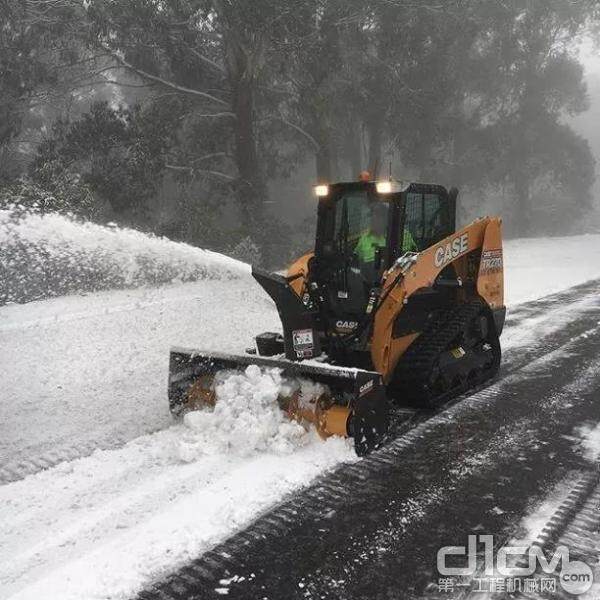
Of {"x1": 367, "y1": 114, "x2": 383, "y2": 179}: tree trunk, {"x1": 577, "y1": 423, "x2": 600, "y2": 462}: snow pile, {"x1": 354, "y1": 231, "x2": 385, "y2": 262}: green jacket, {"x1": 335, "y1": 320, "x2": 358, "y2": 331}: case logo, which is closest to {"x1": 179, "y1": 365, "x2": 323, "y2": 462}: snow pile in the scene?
{"x1": 335, "y1": 320, "x2": 358, "y2": 331}: case logo

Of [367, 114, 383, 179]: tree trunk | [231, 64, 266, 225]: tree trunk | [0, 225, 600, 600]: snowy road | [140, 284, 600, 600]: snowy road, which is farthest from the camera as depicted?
[367, 114, 383, 179]: tree trunk

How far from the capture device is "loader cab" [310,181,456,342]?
5371mm

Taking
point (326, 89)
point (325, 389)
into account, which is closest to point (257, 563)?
point (325, 389)

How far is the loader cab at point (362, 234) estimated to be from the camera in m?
5.37

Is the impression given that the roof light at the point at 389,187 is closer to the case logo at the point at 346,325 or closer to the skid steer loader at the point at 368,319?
the skid steer loader at the point at 368,319

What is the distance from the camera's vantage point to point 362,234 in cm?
561

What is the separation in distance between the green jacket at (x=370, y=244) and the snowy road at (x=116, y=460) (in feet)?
5.15

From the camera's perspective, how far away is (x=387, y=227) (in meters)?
5.38

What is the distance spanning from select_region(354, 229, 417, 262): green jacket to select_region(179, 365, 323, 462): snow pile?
4.43 ft

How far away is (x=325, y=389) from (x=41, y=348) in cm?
480

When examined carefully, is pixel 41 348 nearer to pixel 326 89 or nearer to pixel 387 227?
pixel 387 227

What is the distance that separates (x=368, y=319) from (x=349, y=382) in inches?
27.9

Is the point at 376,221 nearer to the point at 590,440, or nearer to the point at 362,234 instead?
the point at 362,234

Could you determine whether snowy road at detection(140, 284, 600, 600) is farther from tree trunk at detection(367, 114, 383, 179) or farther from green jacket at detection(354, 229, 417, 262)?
tree trunk at detection(367, 114, 383, 179)
